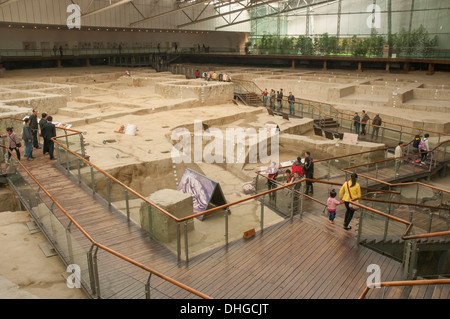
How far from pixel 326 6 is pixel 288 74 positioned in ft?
41.8

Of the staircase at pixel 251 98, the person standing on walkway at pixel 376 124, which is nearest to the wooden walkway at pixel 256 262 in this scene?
the person standing on walkway at pixel 376 124

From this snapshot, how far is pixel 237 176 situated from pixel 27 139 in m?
7.55

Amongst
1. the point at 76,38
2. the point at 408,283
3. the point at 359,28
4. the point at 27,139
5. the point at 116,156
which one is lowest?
the point at 116,156

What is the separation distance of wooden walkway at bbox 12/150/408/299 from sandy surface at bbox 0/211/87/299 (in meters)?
0.74

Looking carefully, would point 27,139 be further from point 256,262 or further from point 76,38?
point 76,38

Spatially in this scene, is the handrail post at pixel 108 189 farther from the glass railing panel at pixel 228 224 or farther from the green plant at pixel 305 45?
the green plant at pixel 305 45

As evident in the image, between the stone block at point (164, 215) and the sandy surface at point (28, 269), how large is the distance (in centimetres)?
168

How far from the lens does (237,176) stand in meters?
15.3

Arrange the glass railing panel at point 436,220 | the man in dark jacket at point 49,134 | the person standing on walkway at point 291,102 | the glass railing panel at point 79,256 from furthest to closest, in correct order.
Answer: the person standing on walkway at point 291,102 < the man in dark jacket at point 49,134 < the glass railing panel at point 436,220 < the glass railing panel at point 79,256

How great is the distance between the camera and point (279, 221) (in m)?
8.26

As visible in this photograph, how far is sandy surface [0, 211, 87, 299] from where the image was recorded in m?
6.31

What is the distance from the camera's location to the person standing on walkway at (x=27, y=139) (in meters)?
10.9

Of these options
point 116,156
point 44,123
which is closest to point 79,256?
point 44,123

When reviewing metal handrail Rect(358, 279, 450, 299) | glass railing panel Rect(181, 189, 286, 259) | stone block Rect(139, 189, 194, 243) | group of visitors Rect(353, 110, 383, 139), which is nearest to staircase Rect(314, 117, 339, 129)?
group of visitors Rect(353, 110, 383, 139)
